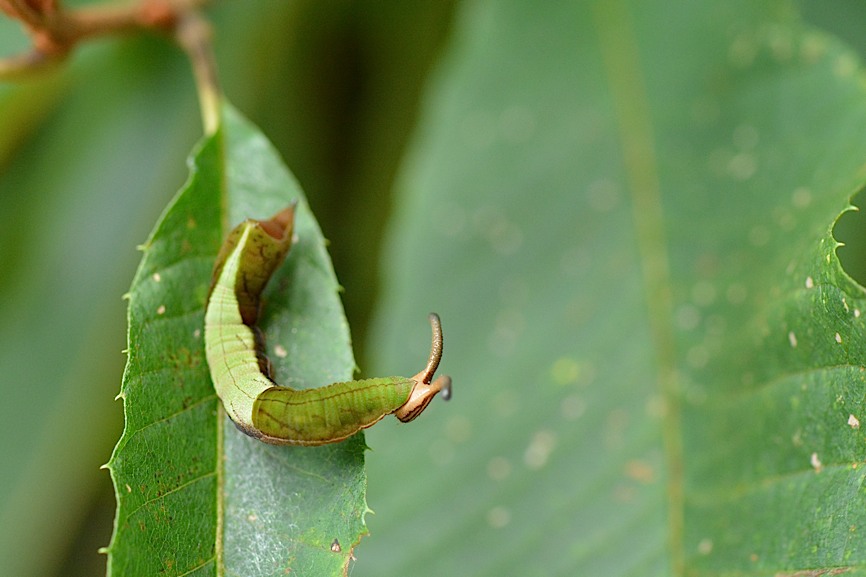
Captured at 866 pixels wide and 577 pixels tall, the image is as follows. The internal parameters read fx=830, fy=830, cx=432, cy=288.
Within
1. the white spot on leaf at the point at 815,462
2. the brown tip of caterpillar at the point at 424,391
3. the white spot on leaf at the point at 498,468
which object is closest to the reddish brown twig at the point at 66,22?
the brown tip of caterpillar at the point at 424,391

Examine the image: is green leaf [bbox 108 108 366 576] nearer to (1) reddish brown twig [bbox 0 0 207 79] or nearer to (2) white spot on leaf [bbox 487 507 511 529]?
(1) reddish brown twig [bbox 0 0 207 79]

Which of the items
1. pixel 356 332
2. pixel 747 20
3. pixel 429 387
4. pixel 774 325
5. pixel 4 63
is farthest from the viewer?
pixel 356 332

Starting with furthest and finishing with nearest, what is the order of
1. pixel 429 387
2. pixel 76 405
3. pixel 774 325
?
1. pixel 76 405
2. pixel 774 325
3. pixel 429 387

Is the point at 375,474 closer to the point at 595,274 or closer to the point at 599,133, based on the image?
the point at 595,274

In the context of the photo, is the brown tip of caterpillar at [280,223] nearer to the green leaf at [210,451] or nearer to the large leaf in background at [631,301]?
the green leaf at [210,451]

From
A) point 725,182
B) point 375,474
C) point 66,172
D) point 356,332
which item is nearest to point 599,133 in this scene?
point 725,182

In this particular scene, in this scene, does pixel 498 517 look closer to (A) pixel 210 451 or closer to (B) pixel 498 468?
(B) pixel 498 468

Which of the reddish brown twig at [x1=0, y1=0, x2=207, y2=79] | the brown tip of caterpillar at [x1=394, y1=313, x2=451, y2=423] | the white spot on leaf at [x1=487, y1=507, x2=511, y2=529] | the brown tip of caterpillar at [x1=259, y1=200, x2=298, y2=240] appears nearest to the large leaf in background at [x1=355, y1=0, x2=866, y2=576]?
the white spot on leaf at [x1=487, y1=507, x2=511, y2=529]
